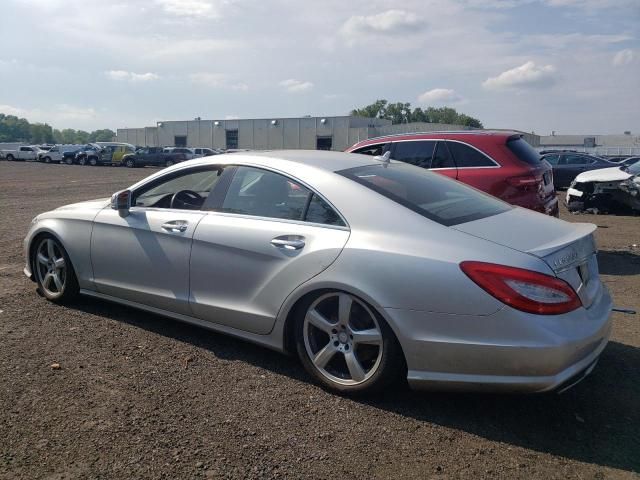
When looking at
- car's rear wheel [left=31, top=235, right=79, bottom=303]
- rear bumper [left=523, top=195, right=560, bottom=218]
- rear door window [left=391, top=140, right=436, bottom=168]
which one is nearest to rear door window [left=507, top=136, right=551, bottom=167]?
rear bumper [left=523, top=195, right=560, bottom=218]

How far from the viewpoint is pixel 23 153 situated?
54.3 meters

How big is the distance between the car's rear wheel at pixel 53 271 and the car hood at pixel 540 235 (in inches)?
137


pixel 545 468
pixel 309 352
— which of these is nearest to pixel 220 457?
pixel 309 352

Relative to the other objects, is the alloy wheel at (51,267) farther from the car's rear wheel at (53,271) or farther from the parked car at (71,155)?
the parked car at (71,155)

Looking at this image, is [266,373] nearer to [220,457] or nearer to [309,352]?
[309,352]

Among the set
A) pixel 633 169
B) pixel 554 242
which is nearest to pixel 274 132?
pixel 633 169

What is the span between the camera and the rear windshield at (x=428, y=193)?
3761 millimetres

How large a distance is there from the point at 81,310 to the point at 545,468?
400 cm

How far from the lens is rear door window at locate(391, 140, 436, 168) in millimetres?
7898

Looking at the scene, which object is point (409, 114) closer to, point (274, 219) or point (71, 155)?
point (71, 155)

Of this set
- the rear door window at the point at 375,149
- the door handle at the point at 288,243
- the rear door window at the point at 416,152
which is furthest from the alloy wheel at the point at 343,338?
the rear door window at the point at 375,149

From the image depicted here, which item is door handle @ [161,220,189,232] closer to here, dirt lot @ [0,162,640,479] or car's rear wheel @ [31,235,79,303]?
dirt lot @ [0,162,640,479]

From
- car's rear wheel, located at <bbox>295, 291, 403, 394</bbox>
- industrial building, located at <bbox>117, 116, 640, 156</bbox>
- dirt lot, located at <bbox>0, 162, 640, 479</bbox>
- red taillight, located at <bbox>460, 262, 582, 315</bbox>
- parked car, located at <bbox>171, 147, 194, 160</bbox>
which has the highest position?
industrial building, located at <bbox>117, 116, 640, 156</bbox>

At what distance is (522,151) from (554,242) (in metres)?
4.37
